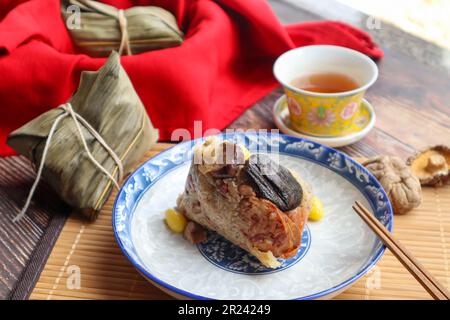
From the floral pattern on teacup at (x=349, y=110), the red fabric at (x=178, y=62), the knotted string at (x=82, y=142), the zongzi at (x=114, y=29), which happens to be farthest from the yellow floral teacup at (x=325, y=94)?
the knotted string at (x=82, y=142)

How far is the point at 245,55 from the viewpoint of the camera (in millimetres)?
2045

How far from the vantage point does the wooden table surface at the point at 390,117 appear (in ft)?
4.40

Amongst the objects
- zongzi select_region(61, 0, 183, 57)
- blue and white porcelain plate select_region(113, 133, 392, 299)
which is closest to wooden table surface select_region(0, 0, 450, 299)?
blue and white porcelain plate select_region(113, 133, 392, 299)

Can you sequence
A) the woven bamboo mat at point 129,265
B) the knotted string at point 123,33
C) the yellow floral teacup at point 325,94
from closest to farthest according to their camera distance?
the woven bamboo mat at point 129,265, the yellow floral teacup at point 325,94, the knotted string at point 123,33

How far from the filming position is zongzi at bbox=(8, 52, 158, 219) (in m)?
1.41

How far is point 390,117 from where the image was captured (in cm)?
178

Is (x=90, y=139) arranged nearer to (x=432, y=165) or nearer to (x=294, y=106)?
(x=294, y=106)

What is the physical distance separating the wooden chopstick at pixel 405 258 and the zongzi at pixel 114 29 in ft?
3.04

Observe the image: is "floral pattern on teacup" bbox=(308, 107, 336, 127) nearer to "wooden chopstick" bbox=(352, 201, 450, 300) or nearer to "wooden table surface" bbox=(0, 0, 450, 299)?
"wooden table surface" bbox=(0, 0, 450, 299)

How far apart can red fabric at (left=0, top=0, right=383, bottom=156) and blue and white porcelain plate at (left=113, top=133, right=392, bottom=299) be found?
0.29m

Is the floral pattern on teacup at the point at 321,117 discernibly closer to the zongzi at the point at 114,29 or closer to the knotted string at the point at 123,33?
the zongzi at the point at 114,29

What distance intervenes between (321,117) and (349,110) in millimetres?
86

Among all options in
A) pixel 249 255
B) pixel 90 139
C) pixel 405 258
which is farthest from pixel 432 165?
pixel 90 139

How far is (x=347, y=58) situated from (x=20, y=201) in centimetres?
107
